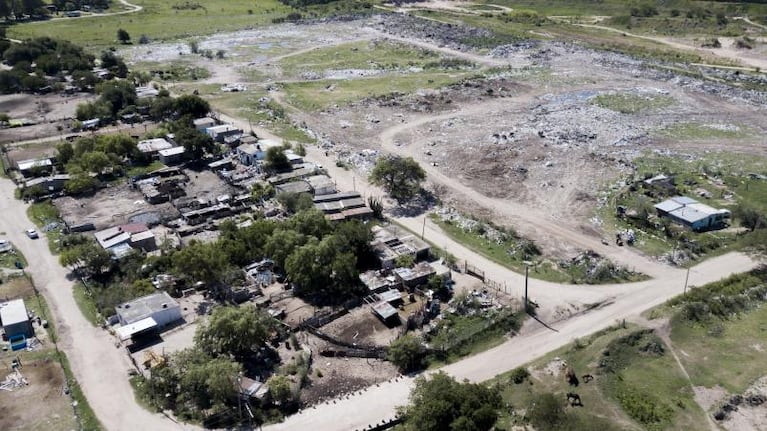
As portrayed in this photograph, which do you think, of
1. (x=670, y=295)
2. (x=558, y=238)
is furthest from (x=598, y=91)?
(x=670, y=295)

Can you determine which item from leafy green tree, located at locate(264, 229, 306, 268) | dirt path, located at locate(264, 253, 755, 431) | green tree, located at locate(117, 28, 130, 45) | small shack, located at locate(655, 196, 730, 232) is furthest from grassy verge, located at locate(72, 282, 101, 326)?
green tree, located at locate(117, 28, 130, 45)

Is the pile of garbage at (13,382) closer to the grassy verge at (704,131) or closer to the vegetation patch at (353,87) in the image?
the vegetation patch at (353,87)

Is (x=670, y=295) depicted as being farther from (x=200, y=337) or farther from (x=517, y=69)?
(x=517, y=69)

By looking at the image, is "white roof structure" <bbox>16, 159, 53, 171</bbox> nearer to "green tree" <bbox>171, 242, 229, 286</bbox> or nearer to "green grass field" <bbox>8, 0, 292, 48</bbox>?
"green tree" <bbox>171, 242, 229, 286</bbox>

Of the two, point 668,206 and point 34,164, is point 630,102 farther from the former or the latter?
point 34,164

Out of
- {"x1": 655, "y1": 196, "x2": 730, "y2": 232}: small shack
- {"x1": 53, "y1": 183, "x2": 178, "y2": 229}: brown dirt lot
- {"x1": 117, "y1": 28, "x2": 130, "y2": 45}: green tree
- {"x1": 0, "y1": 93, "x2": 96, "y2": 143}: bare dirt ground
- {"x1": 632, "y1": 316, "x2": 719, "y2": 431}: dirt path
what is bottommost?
{"x1": 632, "y1": 316, "x2": 719, "y2": 431}: dirt path
